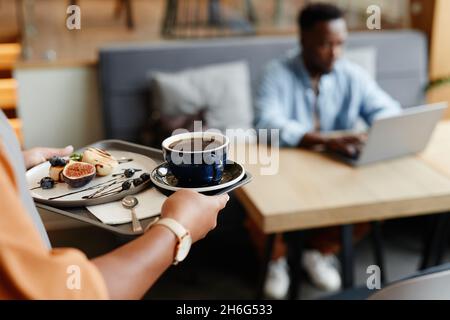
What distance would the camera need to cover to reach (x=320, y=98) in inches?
74.2

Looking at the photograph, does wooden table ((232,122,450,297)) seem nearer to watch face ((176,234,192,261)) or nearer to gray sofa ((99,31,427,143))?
watch face ((176,234,192,261))

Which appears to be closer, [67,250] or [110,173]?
[67,250]

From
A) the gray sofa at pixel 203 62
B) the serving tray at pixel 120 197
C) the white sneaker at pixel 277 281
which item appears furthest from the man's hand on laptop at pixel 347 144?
the serving tray at pixel 120 197

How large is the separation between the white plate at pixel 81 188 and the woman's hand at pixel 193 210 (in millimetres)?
80

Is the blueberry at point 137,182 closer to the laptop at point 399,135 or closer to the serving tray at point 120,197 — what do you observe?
the serving tray at point 120,197

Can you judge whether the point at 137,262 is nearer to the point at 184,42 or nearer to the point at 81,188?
the point at 81,188

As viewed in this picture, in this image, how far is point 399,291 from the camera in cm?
72

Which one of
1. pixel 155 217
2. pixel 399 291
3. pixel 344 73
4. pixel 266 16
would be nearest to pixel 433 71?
pixel 344 73

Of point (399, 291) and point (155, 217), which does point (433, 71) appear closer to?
point (399, 291)

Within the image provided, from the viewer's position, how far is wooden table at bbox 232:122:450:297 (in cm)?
131

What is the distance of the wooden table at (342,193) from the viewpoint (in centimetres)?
131

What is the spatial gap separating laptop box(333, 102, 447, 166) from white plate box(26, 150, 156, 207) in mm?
873

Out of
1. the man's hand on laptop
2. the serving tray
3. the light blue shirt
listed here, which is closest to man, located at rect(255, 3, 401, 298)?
the light blue shirt
